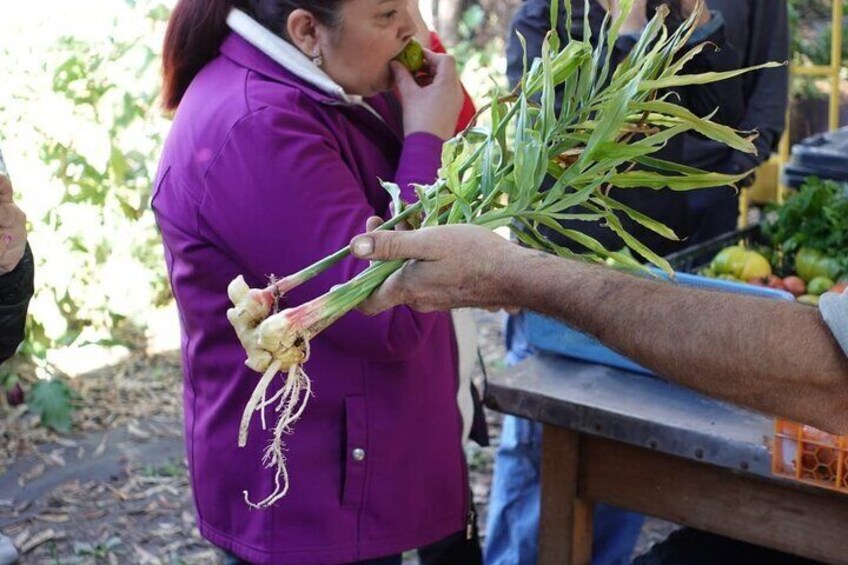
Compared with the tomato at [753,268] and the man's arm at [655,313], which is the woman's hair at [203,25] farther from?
the tomato at [753,268]

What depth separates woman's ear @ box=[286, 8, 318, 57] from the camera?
2.28 metres

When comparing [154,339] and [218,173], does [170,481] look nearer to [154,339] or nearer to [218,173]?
[154,339]

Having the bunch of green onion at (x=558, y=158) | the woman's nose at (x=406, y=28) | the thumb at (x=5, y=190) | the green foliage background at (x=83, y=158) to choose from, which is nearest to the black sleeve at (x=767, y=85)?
the woman's nose at (x=406, y=28)

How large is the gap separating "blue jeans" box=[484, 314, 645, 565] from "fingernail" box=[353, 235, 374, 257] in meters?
1.90

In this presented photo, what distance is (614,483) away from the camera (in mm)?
2660

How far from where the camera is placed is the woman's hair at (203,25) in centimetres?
231

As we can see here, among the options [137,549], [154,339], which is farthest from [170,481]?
[154,339]

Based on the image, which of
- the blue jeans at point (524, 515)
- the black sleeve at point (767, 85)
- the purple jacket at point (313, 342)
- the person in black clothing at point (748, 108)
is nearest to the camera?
the purple jacket at point (313, 342)

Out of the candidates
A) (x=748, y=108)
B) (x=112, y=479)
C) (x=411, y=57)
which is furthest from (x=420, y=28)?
(x=112, y=479)

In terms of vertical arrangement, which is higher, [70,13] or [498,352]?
[70,13]

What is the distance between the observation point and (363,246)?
1736 millimetres

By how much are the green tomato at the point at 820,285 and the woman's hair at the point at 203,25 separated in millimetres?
1522

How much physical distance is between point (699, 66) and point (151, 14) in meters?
3.03

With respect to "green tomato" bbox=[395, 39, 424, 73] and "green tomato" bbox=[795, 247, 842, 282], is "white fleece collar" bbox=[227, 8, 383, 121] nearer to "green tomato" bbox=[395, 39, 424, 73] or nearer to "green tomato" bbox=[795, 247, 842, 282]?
"green tomato" bbox=[395, 39, 424, 73]
